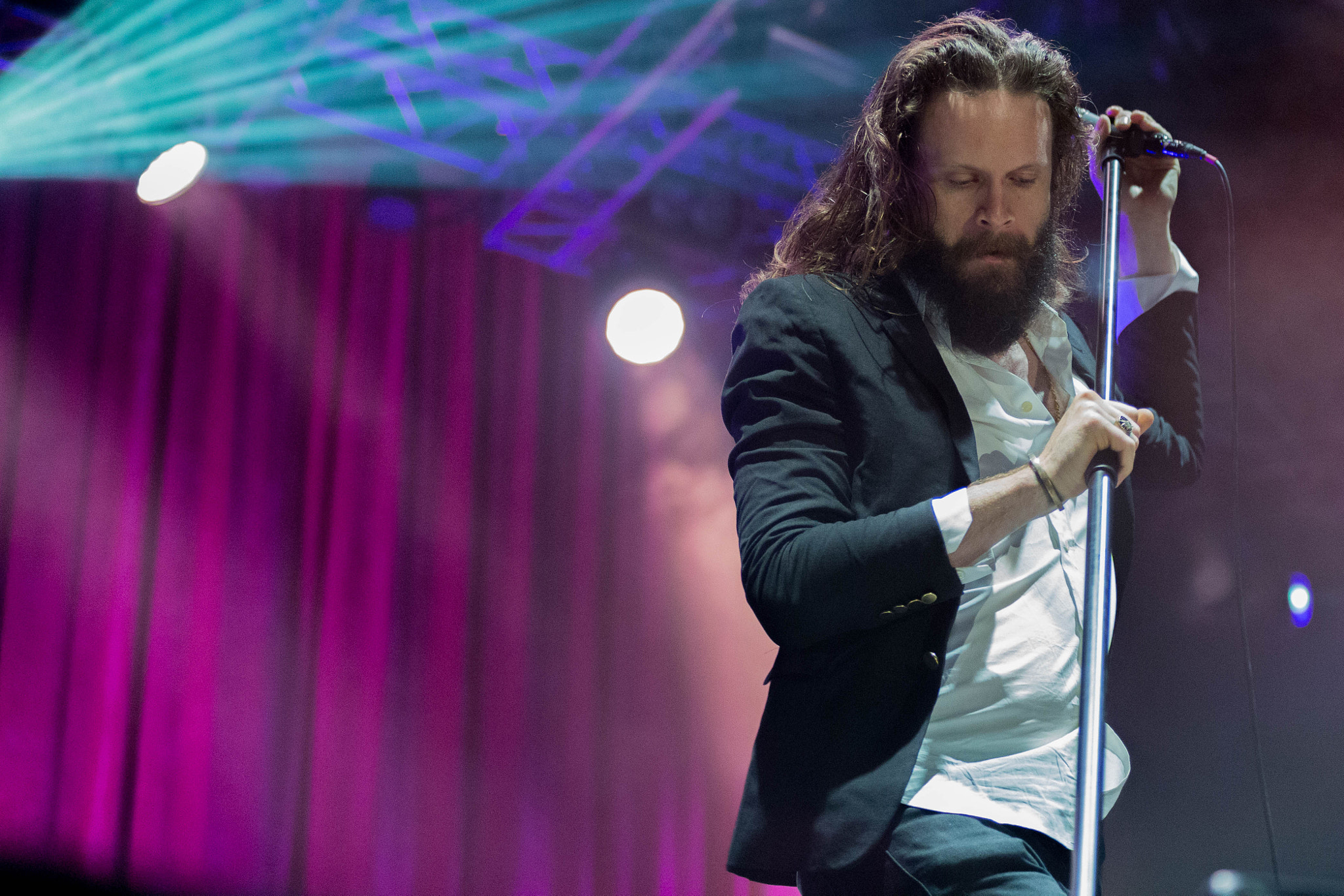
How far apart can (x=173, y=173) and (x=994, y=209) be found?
13.5 feet

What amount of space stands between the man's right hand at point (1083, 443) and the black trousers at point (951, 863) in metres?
0.33

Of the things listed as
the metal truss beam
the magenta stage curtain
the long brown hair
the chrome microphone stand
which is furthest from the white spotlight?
the chrome microphone stand

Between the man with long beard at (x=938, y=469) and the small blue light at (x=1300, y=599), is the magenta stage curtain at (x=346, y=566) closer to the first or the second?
the small blue light at (x=1300, y=599)

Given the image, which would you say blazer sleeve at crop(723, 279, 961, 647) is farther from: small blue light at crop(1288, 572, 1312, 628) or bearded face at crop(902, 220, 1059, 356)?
small blue light at crop(1288, 572, 1312, 628)

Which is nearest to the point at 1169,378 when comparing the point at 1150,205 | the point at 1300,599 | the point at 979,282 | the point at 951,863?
the point at 1150,205

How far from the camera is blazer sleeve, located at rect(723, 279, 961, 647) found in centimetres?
89

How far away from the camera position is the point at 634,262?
174 inches

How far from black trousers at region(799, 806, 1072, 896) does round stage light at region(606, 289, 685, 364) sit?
11.7 feet

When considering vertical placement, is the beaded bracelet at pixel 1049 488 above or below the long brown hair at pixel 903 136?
below

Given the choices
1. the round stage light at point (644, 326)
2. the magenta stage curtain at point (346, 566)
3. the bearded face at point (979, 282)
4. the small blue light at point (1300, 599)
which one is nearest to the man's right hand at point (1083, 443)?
the bearded face at point (979, 282)

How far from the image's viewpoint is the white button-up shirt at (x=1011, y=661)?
0.92 metres

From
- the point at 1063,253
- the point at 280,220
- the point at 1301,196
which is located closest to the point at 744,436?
the point at 1063,253

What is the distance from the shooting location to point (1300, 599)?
8.82 ft

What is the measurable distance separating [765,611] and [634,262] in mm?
3630
